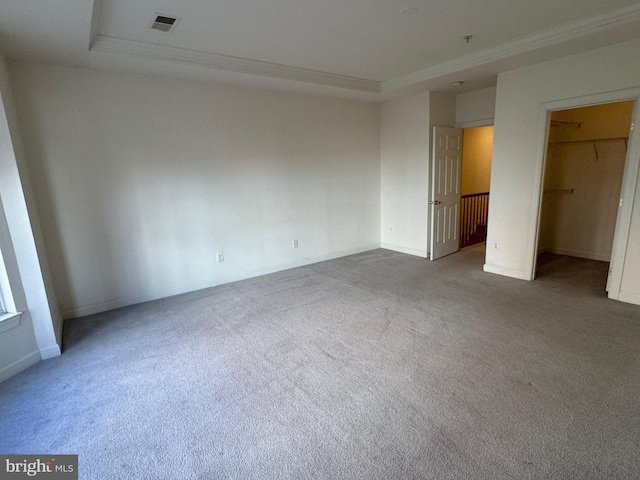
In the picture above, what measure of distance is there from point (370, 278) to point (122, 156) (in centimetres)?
334

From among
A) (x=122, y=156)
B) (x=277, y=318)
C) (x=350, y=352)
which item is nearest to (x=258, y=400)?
(x=350, y=352)

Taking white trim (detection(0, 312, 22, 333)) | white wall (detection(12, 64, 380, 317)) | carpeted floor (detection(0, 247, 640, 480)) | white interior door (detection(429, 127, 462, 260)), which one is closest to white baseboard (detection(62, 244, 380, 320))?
white wall (detection(12, 64, 380, 317))

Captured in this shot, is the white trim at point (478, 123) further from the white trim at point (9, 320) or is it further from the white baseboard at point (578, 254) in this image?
the white trim at point (9, 320)

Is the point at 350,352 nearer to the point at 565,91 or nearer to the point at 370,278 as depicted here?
the point at 370,278

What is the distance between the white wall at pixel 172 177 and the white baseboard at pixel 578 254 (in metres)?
3.60

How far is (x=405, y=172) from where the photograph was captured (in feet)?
17.8

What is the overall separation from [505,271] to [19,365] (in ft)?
17.1

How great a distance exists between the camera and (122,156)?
3.51 metres

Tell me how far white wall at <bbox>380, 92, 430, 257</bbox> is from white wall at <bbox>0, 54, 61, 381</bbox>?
15.8 ft

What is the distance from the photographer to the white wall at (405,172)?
5.07m

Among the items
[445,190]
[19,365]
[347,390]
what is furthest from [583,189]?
[19,365]

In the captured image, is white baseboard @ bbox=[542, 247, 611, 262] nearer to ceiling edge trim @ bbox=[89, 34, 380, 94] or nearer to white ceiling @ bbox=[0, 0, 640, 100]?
white ceiling @ bbox=[0, 0, 640, 100]

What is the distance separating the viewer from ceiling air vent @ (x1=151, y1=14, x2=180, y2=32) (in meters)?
2.55

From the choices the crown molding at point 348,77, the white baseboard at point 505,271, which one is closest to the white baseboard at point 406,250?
the white baseboard at point 505,271
